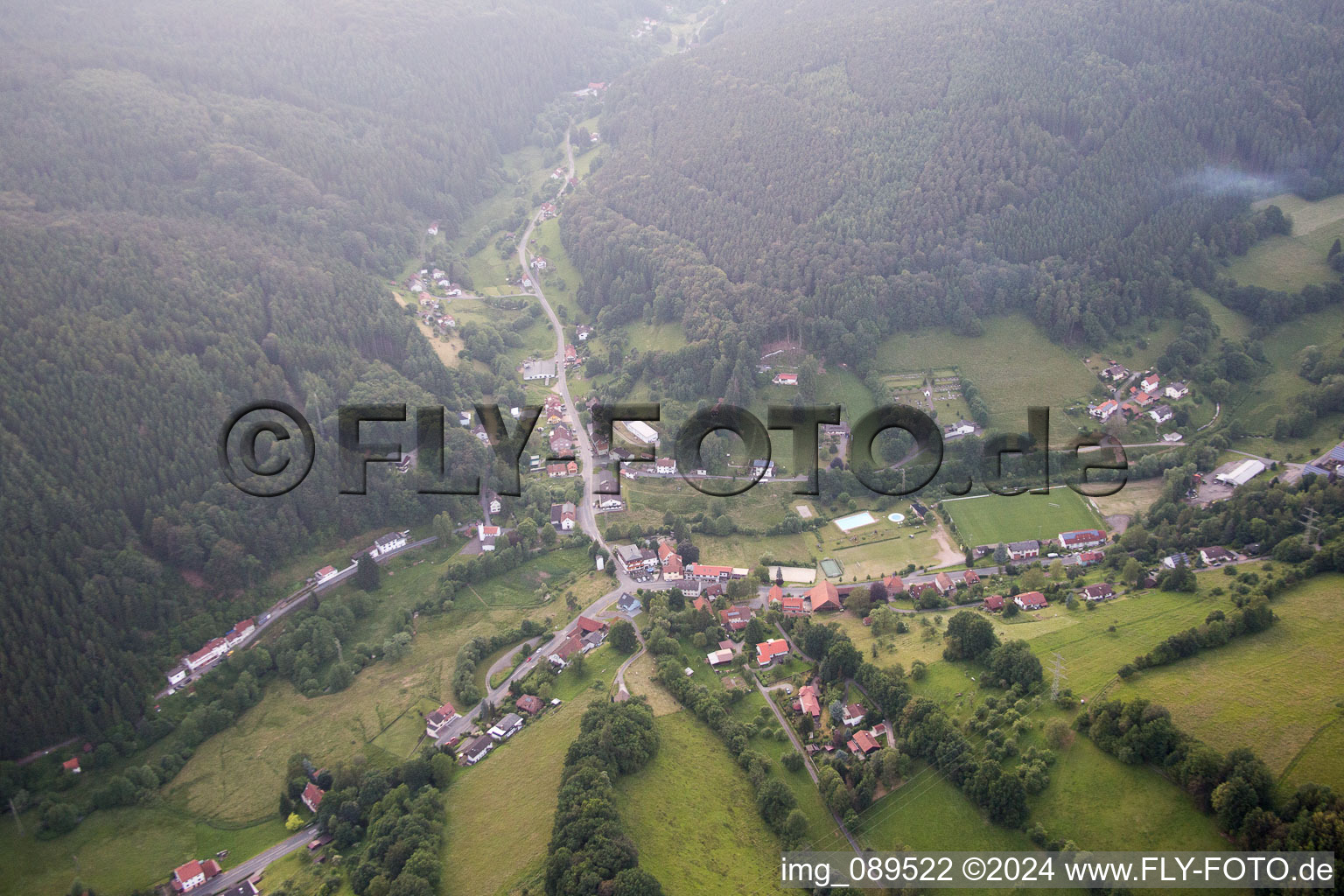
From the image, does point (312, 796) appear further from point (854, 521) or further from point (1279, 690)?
point (1279, 690)

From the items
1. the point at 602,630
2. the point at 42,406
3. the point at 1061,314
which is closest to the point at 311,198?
the point at 42,406

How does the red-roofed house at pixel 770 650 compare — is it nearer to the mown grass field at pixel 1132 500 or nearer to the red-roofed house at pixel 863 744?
the red-roofed house at pixel 863 744

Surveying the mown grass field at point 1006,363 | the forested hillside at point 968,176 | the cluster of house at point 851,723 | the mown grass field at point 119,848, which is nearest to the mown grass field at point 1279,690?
the cluster of house at point 851,723

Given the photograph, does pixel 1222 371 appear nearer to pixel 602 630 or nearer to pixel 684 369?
pixel 684 369

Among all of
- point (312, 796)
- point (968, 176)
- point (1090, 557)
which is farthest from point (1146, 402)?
point (312, 796)

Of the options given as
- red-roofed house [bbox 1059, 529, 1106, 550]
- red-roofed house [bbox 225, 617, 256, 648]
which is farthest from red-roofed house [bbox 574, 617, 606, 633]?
red-roofed house [bbox 1059, 529, 1106, 550]
